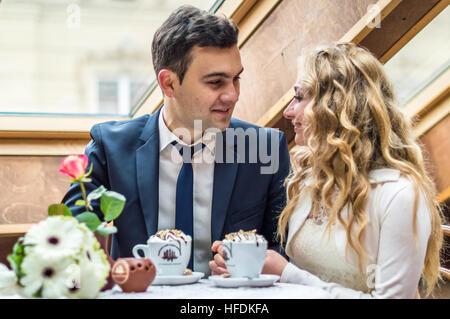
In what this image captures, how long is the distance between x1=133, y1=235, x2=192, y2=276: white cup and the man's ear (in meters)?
0.80

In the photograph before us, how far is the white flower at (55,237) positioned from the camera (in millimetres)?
957

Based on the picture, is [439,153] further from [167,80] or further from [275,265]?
[275,265]

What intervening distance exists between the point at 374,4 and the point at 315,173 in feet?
3.25

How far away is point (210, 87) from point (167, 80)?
0.57ft

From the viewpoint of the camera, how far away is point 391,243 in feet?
4.54

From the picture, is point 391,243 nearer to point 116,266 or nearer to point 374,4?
point 116,266

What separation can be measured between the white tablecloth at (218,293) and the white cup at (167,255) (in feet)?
0.19

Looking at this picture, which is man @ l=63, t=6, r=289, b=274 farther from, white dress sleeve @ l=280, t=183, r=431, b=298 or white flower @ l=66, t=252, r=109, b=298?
white flower @ l=66, t=252, r=109, b=298

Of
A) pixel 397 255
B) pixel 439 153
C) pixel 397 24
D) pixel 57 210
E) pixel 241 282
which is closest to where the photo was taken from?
pixel 57 210

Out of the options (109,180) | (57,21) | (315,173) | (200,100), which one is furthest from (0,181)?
(315,173)

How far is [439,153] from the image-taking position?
9.89ft

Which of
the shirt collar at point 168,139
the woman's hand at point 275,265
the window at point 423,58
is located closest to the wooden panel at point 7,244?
the shirt collar at point 168,139

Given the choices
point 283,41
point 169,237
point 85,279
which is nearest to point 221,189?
point 169,237
